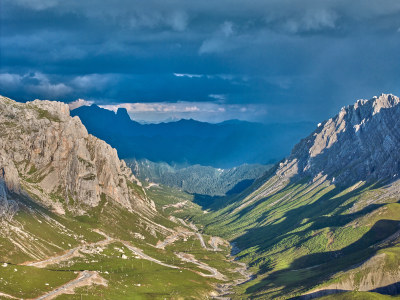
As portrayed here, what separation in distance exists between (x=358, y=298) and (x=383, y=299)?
9520 mm

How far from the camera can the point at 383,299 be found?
199 m

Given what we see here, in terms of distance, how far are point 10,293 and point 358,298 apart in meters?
134

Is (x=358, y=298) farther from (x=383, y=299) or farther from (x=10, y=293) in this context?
(x=10, y=293)

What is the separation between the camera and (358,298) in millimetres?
199875

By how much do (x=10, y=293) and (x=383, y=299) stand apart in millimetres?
143302

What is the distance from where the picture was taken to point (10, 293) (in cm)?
19712

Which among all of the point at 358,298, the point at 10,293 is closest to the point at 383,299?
the point at 358,298
